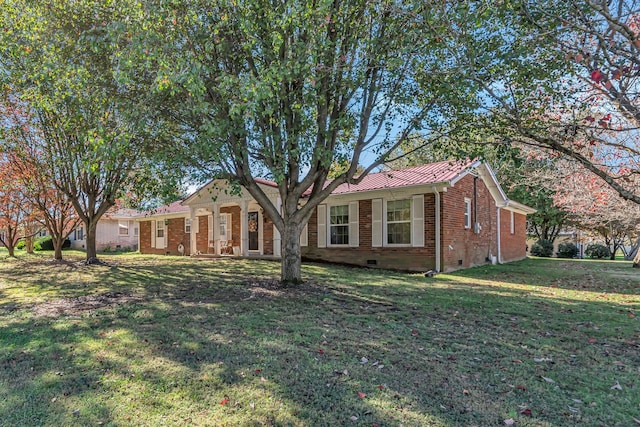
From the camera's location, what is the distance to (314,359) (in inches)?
159

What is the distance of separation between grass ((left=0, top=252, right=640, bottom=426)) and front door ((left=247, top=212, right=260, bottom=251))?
10.8 metres

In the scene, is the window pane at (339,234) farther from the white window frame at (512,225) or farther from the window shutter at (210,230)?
the white window frame at (512,225)

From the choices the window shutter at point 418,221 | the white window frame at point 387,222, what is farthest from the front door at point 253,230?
the window shutter at point 418,221

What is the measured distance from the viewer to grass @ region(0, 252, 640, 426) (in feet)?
9.83

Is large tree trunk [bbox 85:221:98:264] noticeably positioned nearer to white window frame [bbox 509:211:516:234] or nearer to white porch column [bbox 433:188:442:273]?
white porch column [bbox 433:188:442:273]

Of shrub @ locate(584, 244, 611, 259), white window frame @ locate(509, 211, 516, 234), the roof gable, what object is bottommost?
shrub @ locate(584, 244, 611, 259)

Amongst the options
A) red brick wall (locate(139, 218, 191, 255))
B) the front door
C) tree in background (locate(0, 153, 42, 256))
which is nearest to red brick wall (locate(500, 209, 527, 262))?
the front door

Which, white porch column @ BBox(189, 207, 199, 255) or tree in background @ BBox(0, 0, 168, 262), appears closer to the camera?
tree in background @ BBox(0, 0, 168, 262)

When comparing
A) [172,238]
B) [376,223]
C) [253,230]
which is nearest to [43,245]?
[172,238]

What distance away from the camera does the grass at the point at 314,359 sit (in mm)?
2996

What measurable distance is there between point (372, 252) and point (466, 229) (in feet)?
11.8

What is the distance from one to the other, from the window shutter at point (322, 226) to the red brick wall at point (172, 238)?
33.8 feet

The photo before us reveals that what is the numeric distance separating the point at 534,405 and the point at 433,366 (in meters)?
0.99

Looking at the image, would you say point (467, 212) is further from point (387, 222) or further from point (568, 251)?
point (568, 251)
